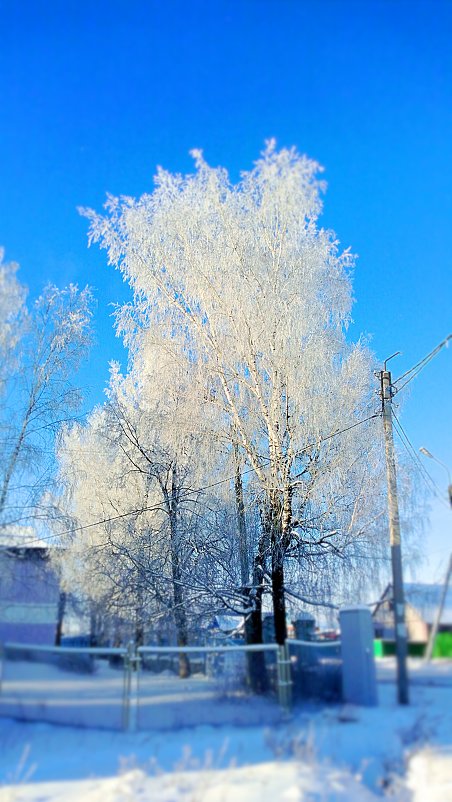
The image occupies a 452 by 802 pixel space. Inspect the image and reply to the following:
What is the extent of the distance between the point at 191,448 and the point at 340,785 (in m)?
8.66

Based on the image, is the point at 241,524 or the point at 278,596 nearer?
the point at 278,596

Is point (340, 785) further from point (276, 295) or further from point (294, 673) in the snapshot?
point (276, 295)

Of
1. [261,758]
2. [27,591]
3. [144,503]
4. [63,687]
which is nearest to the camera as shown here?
[261,758]

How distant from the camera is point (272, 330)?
37.2 feet

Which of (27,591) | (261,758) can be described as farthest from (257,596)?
(261,758)

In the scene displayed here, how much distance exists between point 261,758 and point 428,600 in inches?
77.3

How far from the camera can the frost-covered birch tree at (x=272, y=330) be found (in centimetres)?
1070

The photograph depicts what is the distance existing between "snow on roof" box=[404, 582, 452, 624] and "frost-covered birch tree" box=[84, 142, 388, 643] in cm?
414

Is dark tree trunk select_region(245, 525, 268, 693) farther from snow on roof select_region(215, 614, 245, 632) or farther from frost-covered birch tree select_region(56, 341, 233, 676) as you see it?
frost-covered birch tree select_region(56, 341, 233, 676)

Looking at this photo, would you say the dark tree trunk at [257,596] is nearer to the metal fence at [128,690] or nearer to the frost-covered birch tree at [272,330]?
the frost-covered birch tree at [272,330]

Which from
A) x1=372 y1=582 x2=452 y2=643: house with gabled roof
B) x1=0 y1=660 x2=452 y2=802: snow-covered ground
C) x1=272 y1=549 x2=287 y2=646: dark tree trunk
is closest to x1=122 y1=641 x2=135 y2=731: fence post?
x1=0 y1=660 x2=452 y2=802: snow-covered ground

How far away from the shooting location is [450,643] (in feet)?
16.7

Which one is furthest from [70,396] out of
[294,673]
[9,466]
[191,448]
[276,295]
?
[294,673]

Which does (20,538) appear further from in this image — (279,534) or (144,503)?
(144,503)
